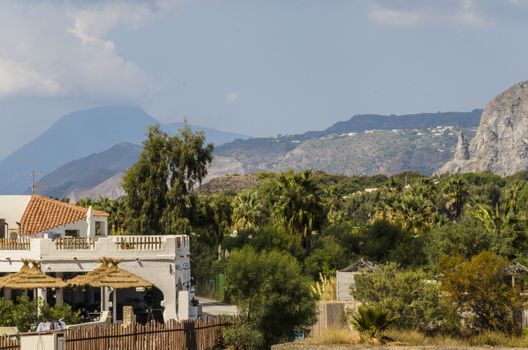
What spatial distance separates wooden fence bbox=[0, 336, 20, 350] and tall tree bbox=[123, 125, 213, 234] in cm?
3645

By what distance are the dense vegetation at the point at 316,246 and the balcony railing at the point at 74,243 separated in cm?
613

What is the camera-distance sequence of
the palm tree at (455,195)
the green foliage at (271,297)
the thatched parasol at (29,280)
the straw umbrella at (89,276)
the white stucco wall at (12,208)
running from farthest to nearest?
1. the palm tree at (455,195)
2. the white stucco wall at (12,208)
3. the thatched parasol at (29,280)
4. the straw umbrella at (89,276)
5. the green foliage at (271,297)

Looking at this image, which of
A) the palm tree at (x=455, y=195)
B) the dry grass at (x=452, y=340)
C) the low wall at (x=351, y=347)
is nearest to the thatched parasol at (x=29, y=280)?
the low wall at (x=351, y=347)

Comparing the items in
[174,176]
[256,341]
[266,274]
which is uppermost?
[174,176]

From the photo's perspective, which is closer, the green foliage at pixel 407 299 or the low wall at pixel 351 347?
the low wall at pixel 351 347

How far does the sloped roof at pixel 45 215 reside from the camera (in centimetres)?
5078

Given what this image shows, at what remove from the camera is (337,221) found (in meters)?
96.8

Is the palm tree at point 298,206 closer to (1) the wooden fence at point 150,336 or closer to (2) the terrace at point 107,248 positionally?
(2) the terrace at point 107,248

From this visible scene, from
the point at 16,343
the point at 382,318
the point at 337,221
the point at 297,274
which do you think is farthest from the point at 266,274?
the point at 337,221

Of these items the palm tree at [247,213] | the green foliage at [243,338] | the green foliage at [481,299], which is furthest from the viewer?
the palm tree at [247,213]

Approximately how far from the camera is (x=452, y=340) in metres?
34.6

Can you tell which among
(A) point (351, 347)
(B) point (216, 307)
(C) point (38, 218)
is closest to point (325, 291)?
(B) point (216, 307)

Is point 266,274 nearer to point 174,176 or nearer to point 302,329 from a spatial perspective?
point 302,329

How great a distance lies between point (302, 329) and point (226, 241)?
33.4 m
